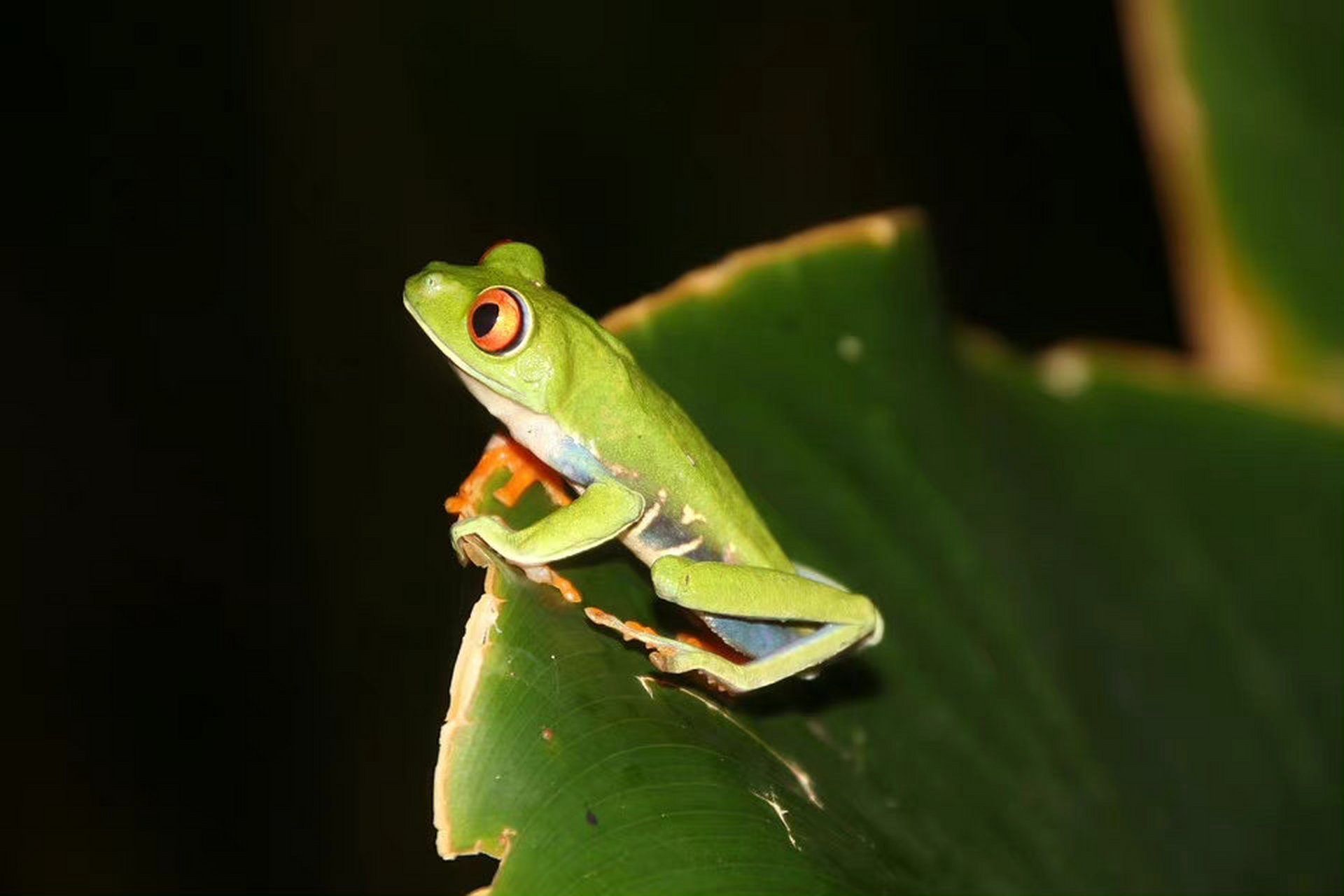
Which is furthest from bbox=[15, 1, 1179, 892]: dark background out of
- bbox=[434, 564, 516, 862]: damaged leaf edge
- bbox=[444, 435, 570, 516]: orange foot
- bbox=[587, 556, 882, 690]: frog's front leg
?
bbox=[434, 564, 516, 862]: damaged leaf edge

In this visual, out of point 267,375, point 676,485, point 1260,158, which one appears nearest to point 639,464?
point 676,485

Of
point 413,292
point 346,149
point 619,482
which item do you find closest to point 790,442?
point 619,482

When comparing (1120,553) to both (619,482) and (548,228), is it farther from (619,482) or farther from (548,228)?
(548,228)

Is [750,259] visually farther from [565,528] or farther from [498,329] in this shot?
[565,528]

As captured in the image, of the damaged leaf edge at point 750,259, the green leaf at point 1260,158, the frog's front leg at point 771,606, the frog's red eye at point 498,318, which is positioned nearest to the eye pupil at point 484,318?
the frog's red eye at point 498,318

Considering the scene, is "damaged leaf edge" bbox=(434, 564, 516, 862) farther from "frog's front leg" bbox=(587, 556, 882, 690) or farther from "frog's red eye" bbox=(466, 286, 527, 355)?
"frog's red eye" bbox=(466, 286, 527, 355)

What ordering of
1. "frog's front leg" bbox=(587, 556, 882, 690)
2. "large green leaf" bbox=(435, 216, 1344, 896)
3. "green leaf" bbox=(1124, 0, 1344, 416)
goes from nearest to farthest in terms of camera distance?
1. "large green leaf" bbox=(435, 216, 1344, 896)
2. "frog's front leg" bbox=(587, 556, 882, 690)
3. "green leaf" bbox=(1124, 0, 1344, 416)

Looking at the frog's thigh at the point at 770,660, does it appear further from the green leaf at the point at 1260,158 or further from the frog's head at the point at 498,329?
the green leaf at the point at 1260,158
